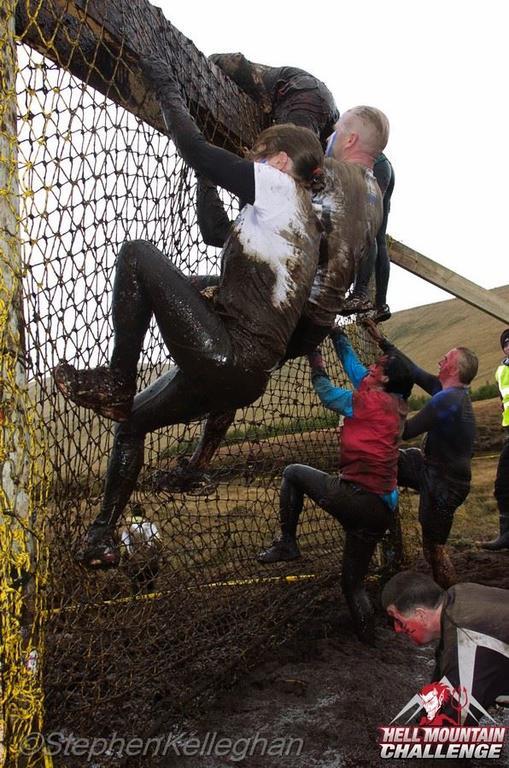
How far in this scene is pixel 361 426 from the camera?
4.30 m

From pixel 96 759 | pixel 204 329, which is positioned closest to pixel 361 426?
pixel 204 329

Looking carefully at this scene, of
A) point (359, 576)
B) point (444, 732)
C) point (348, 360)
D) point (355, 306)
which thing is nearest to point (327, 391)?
point (348, 360)

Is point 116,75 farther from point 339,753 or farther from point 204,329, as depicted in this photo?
point 339,753

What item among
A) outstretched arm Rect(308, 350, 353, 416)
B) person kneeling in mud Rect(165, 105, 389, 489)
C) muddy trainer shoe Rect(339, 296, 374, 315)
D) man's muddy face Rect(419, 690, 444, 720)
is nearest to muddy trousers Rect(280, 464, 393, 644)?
outstretched arm Rect(308, 350, 353, 416)

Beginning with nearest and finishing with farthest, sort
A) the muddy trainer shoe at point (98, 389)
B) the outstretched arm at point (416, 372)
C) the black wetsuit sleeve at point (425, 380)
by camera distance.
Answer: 1. the muddy trainer shoe at point (98, 389)
2. the outstretched arm at point (416, 372)
3. the black wetsuit sleeve at point (425, 380)

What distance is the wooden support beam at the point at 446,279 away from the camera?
563cm

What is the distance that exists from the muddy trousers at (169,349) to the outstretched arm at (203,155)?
0.35 metres

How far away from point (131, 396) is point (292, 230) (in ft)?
2.84

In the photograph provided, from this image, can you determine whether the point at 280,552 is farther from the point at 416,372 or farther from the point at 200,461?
the point at 416,372

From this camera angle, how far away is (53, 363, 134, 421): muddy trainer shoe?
2.42m

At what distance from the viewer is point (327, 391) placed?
424 cm

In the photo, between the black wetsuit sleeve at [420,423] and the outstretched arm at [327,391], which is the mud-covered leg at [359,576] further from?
the black wetsuit sleeve at [420,423]

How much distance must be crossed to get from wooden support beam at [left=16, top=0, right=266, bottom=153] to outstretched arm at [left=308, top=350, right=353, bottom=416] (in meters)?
1.43

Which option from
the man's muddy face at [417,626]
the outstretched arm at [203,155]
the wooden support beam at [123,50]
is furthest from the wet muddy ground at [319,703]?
the wooden support beam at [123,50]
